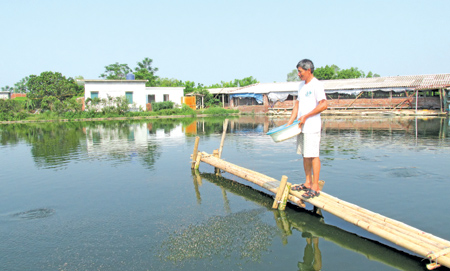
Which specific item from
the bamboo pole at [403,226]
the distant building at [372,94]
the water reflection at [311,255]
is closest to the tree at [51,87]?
the distant building at [372,94]

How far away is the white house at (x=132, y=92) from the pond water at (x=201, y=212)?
75.9 ft

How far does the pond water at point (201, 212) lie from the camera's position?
495 centimetres

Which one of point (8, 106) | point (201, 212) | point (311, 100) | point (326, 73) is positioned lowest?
point (201, 212)

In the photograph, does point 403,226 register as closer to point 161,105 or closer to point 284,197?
point 284,197

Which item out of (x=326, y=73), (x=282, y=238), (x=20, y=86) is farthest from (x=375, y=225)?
(x=20, y=86)

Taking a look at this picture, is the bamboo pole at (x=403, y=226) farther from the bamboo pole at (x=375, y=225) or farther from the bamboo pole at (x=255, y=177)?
the bamboo pole at (x=255, y=177)

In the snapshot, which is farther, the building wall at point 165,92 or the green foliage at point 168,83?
the green foliage at point 168,83

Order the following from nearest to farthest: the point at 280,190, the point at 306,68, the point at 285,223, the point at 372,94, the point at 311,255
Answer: the point at 311,255
the point at 306,68
the point at 285,223
the point at 280,190
the point at 372,94

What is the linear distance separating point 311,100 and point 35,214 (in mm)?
5583

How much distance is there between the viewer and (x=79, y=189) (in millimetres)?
8656

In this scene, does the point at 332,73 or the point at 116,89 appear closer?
the point at 116,89

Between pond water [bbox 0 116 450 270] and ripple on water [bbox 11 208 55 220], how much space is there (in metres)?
0.02

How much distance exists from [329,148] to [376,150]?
5.23 ft

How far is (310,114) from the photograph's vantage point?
567 cm
